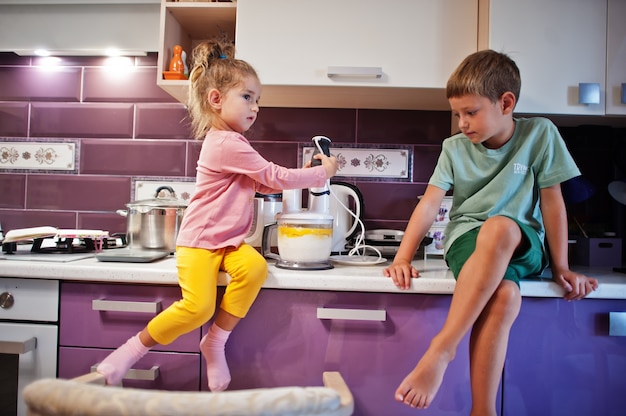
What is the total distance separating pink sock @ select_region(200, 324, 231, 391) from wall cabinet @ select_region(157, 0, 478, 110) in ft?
2.33

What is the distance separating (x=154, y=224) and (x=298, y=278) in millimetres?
492

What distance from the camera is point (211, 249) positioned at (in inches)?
38.9

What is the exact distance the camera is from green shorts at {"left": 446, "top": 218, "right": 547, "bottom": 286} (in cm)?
93

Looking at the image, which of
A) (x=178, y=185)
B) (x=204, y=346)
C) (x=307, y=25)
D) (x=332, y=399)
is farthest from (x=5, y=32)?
(x=332, y=399)

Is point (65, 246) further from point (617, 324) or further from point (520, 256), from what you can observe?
point (617, 324)

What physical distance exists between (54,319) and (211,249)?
0.43 m

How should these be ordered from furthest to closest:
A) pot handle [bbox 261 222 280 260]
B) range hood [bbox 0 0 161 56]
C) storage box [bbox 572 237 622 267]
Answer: range hood [bbox 0 0 161 56] < storage box [bbox 572 237 622 267] < pot handle [bbox 261 222 280 260]

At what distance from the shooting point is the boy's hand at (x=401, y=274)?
976 millimetres

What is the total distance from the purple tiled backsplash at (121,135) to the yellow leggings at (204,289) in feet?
2.22

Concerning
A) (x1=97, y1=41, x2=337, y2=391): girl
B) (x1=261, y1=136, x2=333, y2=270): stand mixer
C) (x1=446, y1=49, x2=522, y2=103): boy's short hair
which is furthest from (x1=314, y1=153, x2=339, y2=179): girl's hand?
(x1=446, y1=49, x2=522, y2=103): boy's short hair

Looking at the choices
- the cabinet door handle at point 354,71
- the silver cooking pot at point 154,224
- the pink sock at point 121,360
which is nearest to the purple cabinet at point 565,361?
the cabinet door handle at point 354,71

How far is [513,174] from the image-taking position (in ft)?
3.51

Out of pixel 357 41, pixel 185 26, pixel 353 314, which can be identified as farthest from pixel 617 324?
pixel 185 26

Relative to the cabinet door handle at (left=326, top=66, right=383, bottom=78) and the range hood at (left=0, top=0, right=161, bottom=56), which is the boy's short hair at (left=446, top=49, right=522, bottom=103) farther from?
the range hood at (left=0, top=0, right=161, bottom=56)
